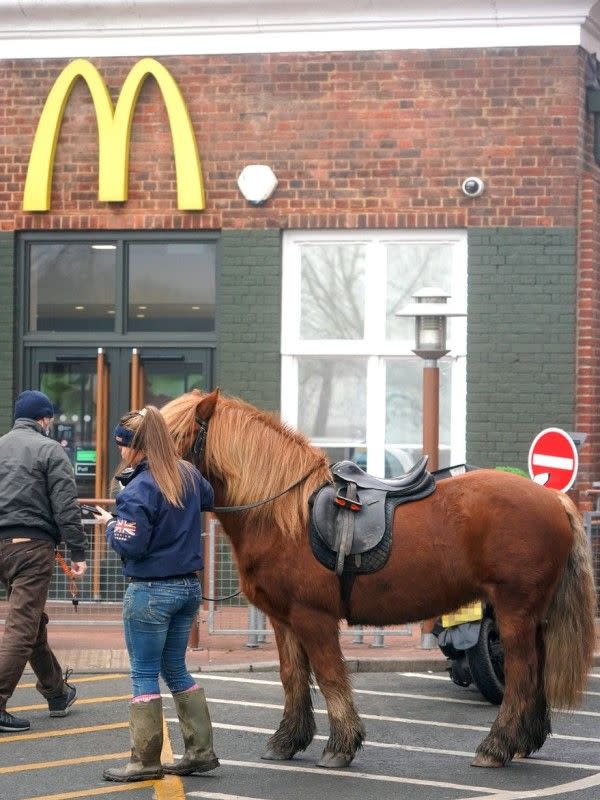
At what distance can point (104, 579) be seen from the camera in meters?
11.9

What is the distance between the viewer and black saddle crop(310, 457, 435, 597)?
7.57 meters

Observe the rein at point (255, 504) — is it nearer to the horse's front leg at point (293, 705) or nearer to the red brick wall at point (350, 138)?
the horse's front leg at point (293, 705)

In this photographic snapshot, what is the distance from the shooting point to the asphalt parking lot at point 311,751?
23.3 feet

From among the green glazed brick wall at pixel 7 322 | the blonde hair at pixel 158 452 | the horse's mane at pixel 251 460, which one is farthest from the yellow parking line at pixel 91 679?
the green glazed brick wall at pixel 7 322

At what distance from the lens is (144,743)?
716 centimetres

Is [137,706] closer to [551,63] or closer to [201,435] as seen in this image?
[201,435]

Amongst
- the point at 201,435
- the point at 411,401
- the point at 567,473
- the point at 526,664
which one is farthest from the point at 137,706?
the point at 411,401

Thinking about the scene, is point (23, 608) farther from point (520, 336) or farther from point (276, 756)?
point (520, 336)

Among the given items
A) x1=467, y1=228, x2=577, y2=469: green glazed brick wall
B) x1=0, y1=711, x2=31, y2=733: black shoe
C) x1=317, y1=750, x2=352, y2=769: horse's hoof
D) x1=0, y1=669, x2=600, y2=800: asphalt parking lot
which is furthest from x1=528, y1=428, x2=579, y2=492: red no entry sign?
x1=0, y1=711, x2=31, y2=733: black shoe

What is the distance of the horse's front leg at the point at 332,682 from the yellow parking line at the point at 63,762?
1.19 m

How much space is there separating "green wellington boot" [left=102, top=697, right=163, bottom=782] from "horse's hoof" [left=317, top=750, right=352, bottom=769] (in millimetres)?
891

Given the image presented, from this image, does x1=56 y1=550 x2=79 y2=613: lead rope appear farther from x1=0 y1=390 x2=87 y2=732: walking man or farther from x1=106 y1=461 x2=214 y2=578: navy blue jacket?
x1=106 y1=461 x2=214 y2=578: navy blue jacket

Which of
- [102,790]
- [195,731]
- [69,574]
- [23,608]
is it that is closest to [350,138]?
[69,574]

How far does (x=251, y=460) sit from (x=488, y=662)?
2640mm
